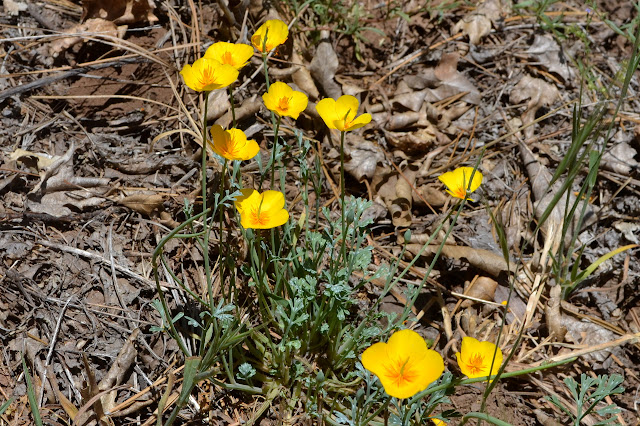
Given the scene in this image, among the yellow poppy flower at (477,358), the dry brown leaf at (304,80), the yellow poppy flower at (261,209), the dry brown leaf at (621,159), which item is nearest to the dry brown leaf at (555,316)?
the yellow poppy flower at (477,358)

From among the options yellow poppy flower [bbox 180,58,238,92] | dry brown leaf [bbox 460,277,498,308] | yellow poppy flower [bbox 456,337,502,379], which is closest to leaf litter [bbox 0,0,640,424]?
dry brown leaf [bbox 460,277,498,308]

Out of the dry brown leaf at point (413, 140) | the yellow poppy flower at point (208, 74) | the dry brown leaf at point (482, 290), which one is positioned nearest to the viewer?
the yellow poppy flower at point (208, 74)

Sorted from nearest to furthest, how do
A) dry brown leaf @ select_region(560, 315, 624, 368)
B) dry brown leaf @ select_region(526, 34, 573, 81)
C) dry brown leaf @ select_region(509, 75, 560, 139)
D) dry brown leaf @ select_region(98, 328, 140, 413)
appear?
dry brown leaf @ select_region(98, 328, 140, 413) → dry brown leaf @ select_region(560, 315, 624, 368) → dry brown leaf @ select_region(509, 75, 560, 139) → dry brown leaf @ select_region(526, 34, 573, 81)

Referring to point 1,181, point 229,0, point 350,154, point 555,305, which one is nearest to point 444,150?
point 350,154

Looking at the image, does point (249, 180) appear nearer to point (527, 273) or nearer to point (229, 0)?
point (229, 0)

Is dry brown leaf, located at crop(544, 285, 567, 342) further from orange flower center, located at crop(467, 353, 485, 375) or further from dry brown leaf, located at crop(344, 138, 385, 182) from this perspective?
dry brown leaf, located at crop(344, 138, 385, 182)

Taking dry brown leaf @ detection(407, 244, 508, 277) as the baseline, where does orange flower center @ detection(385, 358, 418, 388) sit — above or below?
above

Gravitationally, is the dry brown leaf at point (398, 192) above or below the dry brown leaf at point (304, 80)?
below

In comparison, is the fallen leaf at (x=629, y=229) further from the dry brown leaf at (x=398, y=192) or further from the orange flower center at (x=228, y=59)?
the orange flower center at (x=228, y=59)

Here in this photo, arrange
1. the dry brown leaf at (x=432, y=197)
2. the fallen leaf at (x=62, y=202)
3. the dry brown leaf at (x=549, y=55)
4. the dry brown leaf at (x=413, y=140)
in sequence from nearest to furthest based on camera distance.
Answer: the fallen leaf at (x=62, y=202) → the dry brown leaf at (x=432, y=197) → the dry brown leaf at (x=413, y=140) → the dry brown leaf at (x=549, y=55)
